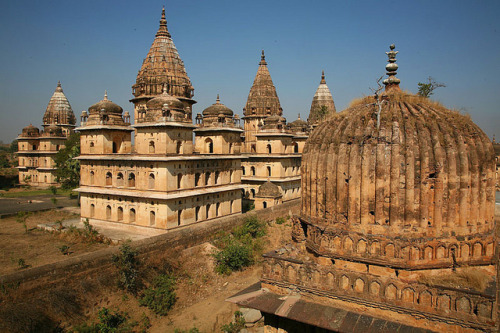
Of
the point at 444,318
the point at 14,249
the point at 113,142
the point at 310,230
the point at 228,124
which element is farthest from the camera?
the point at 228,124

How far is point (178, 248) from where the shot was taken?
2228 cm

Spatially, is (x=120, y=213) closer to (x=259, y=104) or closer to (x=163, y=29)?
(x=163, y=29)

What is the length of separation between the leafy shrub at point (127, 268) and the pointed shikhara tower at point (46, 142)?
123 ft

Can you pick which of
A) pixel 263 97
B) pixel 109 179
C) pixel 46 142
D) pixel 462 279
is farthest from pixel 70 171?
pixel 462 279

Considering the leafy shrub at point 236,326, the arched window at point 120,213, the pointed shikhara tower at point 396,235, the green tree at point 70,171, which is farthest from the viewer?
the green tree at point 70,171

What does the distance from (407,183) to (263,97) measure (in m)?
31.6

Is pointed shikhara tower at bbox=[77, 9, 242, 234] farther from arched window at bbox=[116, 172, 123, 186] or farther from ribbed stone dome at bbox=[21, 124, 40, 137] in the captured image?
ribbed stone dome at bbox=[21, 124, 40, 137]

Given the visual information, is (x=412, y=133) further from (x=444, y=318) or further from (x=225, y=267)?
(x=225, y=267)

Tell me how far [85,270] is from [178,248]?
5.69m

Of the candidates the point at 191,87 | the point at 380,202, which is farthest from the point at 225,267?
the point at 191,87

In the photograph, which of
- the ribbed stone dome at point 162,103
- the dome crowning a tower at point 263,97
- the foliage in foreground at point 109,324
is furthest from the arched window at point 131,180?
the dome crowning a tower at point 263,97

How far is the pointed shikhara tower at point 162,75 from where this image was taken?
31125 millimetres

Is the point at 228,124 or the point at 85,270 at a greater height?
the point at 228,124

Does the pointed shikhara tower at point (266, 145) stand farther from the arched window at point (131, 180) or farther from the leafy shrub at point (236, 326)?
the leafy shrub at point (236, 326)
